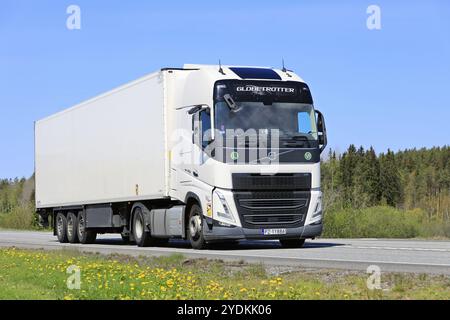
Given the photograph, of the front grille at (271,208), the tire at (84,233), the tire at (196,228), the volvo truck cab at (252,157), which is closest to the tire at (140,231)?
the tire at (196,228)

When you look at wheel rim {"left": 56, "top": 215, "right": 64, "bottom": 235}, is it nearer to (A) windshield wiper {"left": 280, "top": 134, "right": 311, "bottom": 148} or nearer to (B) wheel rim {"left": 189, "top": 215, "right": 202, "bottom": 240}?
(B) wheel rim {"left": 189, "top": 215, "right": 202, "bottom": 240}

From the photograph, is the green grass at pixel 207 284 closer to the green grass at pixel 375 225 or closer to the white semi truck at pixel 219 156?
the white semi truck at pixel 219 156

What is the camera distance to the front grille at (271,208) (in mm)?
18703

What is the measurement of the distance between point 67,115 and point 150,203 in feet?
24.6

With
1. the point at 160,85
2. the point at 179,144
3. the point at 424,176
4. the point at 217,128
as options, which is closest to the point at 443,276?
the point at 217,128

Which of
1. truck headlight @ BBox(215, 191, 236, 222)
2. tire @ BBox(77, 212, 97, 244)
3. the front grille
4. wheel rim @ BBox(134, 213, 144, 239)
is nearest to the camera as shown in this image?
truck headlight @ BBox(215, 191, 236, 222)

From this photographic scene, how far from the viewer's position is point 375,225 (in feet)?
109

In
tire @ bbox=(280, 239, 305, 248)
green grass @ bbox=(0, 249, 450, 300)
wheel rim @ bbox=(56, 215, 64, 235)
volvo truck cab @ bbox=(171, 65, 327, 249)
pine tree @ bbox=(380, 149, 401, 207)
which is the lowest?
green grass @ bbox=(0, 249, 450, 300)

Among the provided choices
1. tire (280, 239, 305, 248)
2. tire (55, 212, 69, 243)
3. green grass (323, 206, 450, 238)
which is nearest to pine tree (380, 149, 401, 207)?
green grass (323, 206, 450, 238)

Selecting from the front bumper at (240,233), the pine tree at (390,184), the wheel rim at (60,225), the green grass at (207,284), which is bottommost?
the green grass at (207,284)

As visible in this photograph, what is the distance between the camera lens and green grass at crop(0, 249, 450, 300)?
945 centimetres

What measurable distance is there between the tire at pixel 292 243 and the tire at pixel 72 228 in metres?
9.71

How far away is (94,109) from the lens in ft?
85.1

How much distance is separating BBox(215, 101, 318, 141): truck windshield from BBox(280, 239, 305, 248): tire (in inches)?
115
